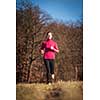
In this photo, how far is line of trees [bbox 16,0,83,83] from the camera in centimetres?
184

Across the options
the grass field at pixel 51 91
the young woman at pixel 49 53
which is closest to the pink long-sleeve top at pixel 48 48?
the young woman at pixel 49 53

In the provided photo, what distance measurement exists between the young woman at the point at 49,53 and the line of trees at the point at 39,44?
3 centimetres

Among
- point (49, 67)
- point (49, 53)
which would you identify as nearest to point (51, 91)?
point (49, 67)

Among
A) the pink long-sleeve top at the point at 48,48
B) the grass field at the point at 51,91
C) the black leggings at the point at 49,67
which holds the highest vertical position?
the pink long-sleeve top at the point at 48,48

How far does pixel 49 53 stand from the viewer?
1.88 metres

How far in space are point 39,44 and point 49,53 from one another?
10 cm

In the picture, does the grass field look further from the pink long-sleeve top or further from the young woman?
the pink long-sleeve top

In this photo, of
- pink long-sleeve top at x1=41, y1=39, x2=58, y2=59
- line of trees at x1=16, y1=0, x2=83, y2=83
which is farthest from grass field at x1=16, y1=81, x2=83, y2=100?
pink long-sleeve top at x1=41, y1=39, x2=58, y2=59

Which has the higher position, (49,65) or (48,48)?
(48,48)

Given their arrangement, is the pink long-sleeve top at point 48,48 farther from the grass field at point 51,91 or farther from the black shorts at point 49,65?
the grass field at point 51,91

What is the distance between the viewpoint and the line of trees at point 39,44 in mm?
1839

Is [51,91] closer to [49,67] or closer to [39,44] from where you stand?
[49,67]
